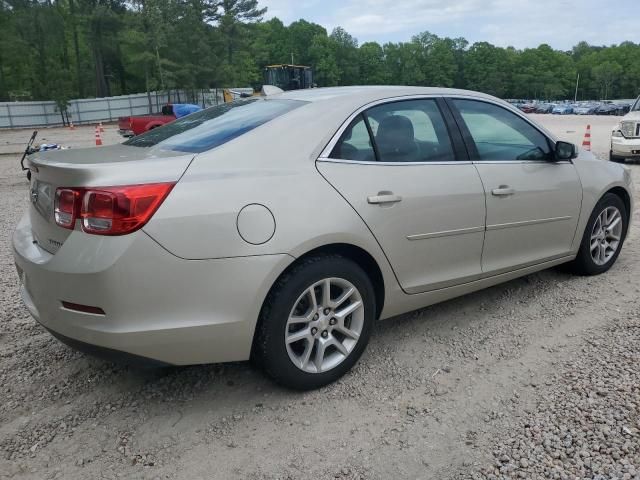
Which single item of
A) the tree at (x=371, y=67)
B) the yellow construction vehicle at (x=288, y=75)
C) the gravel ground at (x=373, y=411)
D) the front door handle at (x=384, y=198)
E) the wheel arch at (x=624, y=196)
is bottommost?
the gravel ground at (x=373, y=411)

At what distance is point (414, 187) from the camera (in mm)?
3094

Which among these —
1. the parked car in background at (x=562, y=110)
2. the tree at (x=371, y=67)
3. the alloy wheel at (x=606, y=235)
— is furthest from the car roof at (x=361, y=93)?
the tree at (x=371, y=67)

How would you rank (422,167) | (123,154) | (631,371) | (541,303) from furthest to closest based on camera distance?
(541,303) < (422,167) < (631,371) < (123,154)

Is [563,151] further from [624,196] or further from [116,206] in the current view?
[116,206]

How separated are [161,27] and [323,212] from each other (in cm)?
4892

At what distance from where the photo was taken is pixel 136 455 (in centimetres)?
240

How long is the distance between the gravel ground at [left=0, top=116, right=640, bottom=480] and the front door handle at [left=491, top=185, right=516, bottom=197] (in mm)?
894

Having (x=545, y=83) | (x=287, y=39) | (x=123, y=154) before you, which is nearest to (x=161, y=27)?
(x=123, y=154)

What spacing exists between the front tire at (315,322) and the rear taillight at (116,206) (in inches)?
27.7

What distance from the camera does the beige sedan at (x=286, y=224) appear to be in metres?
2.32

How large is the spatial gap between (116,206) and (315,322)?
3.76ft

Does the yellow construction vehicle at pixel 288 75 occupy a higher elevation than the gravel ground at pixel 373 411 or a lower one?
higher

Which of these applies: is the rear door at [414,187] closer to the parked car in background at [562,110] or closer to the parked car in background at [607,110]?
the parked car in background at [562,110]

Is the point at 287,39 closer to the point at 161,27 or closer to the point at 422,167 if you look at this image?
the point at 161,27
